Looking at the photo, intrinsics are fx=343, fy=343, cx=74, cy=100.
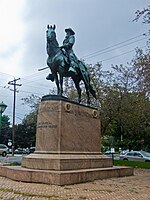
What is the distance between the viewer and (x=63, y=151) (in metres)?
14.8

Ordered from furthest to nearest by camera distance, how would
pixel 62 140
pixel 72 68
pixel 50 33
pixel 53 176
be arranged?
1. pixel 72 68
2. pixel 50 33
3. pixel 62 140
4. pixel 53 176

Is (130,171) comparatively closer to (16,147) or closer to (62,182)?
(62,182)

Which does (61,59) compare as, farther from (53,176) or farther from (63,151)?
(53,176)

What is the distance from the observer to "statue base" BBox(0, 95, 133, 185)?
43.0 ft

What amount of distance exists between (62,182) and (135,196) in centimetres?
303

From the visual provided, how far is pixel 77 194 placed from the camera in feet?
33.8

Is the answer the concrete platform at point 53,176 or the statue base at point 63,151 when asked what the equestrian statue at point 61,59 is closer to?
the statue base at point 63,151

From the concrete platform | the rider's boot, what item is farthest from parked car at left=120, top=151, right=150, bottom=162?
the concrete platform

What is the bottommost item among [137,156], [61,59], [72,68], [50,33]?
[137,156]

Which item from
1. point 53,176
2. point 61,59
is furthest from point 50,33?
point 53,176

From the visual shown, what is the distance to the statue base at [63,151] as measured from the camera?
1311cm

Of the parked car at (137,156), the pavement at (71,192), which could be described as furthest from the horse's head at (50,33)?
the parked car at (137,156)

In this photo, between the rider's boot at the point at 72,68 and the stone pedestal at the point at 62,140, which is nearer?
the stone pedestal at the point at 62,140

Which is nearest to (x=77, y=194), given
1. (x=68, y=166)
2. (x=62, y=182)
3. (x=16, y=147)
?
(x=62, y=182)
